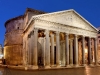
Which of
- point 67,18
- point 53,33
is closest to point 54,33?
point 53,33

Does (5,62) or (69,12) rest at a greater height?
(69,12)

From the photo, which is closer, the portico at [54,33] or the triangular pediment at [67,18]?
the portico at [54,33]

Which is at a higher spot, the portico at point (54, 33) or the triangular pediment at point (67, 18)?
the triangular pediment at point (67, 18)

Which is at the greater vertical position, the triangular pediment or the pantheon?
the triangular pediment

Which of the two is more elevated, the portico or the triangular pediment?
the triangular pediment

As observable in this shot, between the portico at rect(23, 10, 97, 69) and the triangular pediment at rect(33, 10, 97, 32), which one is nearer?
the portico at rect(23, 10, 97, 69)

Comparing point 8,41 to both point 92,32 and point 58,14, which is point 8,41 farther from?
point 92,32

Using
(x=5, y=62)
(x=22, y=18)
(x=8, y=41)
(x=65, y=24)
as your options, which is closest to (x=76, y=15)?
(x=65, y=24)

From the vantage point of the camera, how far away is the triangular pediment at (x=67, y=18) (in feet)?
58.2

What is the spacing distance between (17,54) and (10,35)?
5.05 m

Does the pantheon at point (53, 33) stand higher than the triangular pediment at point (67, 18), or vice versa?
the triangular pediment at point (67, 18)

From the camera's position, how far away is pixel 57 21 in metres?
18.6

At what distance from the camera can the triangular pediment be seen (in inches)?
699

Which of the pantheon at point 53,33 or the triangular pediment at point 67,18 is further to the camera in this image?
the triangular pediment at point 67,18
